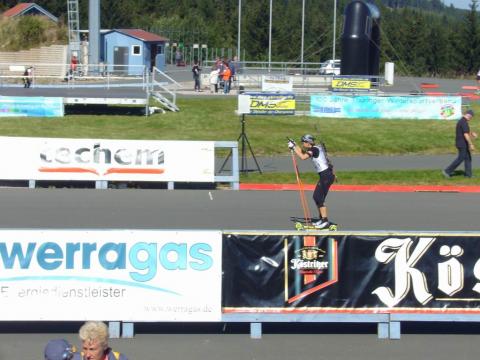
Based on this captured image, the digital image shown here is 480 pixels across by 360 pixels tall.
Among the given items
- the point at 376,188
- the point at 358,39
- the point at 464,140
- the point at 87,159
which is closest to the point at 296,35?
the point at 358,39

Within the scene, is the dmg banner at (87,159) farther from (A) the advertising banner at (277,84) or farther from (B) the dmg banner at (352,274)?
(A) the advertising banner at (277,84)

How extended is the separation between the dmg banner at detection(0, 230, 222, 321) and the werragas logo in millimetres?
822

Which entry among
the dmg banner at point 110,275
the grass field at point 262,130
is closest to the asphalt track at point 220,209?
the dmg banner at point 110,275

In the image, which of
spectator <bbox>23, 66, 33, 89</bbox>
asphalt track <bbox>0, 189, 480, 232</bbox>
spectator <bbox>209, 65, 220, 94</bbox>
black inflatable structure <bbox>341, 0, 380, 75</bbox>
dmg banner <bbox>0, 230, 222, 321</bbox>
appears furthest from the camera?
black inflatable structure <bbox>341, 0, 380, 75</bbox>

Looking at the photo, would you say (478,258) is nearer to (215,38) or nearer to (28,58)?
(28,58)

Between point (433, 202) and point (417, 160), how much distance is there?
7.97 m

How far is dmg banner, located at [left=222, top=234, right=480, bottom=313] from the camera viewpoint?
1062cm

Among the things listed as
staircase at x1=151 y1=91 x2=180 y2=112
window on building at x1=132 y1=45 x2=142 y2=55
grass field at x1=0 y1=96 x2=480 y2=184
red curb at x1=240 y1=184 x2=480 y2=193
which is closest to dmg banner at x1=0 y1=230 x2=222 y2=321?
red curb at x1=240 y1=184 x2=480 y2=193

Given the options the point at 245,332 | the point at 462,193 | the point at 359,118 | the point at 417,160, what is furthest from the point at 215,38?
the point at 245,332

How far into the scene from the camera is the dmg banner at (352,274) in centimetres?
1062

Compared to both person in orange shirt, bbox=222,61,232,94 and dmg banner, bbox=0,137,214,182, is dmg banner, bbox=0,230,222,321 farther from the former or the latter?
person in orange shirt, bbox=222,61,232,94

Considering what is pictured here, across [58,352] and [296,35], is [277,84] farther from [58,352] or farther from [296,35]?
[296,35]

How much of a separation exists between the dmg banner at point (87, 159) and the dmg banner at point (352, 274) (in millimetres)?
11149

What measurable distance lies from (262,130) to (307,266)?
21.2 meters
